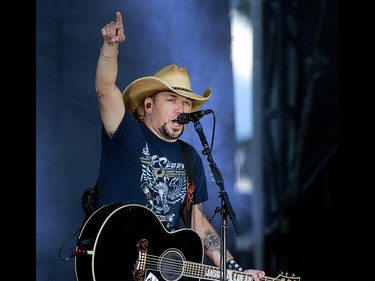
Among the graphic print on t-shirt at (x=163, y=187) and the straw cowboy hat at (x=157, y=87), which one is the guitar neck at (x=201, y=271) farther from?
the straw cowboy hat at (x=157, y=87)

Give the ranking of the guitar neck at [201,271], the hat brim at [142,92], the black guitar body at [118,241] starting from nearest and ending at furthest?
the black guitar body at [118,241] → the guitar neck at [201,271] → the hat brim at [142,92]

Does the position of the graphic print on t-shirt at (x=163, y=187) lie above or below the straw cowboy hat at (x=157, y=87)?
below

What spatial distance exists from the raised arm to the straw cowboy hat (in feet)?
0.99

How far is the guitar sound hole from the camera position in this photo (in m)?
3.62

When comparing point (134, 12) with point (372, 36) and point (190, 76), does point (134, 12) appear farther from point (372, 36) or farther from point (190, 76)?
point (372, 36)

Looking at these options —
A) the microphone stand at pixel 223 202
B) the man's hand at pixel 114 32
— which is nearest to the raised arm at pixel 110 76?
the man's hand at pixel 114 32

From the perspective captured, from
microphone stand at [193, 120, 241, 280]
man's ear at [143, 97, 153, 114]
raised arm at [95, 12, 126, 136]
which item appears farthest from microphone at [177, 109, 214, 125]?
man's ear at [143, 97, 153, 114]

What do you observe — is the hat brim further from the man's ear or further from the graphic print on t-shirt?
the graphic print on t-shirt

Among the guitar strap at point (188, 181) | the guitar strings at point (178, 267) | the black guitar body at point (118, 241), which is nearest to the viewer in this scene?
the black guitar body at point (118, 241)

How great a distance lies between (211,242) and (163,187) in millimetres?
469

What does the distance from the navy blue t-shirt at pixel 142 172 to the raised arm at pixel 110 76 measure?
7cm

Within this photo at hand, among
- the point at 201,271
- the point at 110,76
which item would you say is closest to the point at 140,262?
the point at 201,271

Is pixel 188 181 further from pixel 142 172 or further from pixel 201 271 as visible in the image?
pixel 201 271

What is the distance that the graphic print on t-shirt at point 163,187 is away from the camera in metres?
3.84
